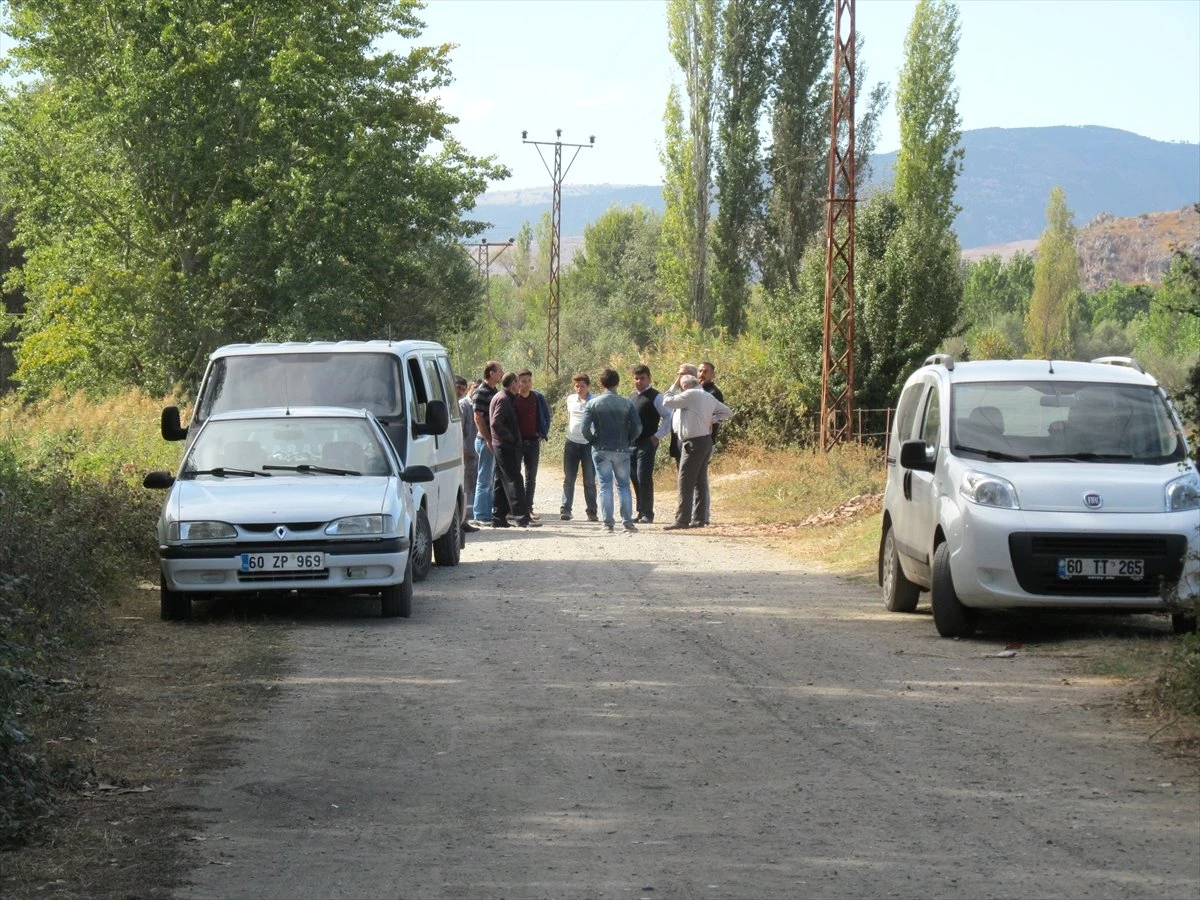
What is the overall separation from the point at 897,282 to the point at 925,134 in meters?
35.9

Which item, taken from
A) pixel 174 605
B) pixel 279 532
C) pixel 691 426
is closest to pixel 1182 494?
pixel 279 532

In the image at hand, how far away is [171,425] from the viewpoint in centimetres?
1473

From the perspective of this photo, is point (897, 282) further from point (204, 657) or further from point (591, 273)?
point (591, 273)

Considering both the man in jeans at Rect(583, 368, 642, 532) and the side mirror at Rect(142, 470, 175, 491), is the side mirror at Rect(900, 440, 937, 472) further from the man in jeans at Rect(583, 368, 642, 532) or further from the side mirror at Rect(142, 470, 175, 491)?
the man in jeans at Rect(583, 368, 642, 532)

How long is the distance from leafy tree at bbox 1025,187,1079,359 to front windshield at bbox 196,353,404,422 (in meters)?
91.7

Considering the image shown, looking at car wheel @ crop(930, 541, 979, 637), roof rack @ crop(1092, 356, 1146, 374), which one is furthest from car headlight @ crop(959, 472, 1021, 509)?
roof rack @ crop(1092, 356, 1146, 374)

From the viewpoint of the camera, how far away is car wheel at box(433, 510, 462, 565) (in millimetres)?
16672

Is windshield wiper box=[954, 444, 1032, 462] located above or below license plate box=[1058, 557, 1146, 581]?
above

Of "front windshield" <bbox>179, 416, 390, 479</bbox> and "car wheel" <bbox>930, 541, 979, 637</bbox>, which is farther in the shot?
"front windshield" <bbox>179, 416, 390, 479</bbox>

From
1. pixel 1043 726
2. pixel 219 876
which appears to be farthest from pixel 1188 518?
pixel 219 876

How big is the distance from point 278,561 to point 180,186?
32169 millimetres

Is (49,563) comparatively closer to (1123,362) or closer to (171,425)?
(171,425)

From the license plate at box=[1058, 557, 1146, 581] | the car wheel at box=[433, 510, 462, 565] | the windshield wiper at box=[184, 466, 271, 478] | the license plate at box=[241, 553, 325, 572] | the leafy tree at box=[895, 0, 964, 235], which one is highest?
the leafy tree at box=[895, 0, 964, 235]

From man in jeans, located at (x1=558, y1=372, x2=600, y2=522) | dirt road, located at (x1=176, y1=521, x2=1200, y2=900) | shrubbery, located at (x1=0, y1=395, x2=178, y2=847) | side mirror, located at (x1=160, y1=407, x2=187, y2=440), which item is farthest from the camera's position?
man in jeans, located at (x1=558, y1=372, x2=600, y2=522)
